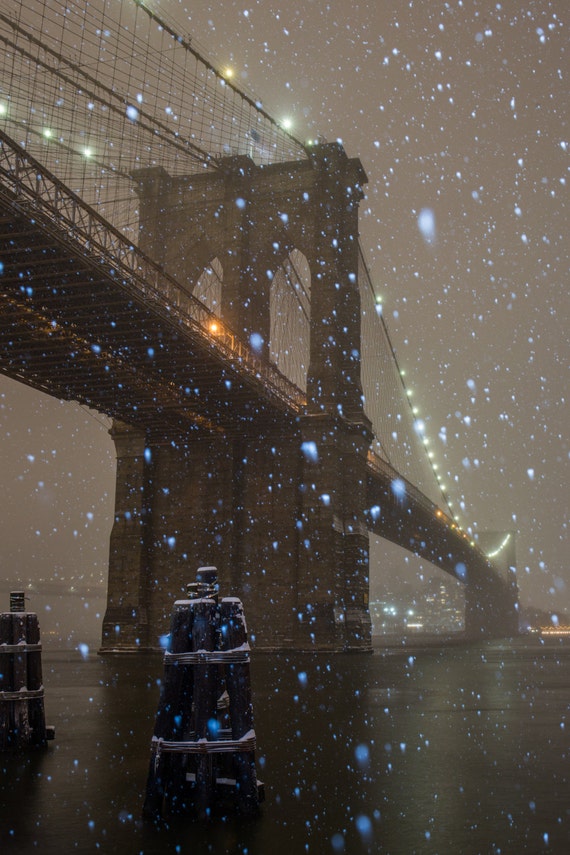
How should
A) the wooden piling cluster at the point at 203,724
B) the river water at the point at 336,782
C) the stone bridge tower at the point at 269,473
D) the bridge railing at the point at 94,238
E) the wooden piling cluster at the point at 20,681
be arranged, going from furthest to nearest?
the stone bridge tower at the point at 269,473
the bridge railing at the point at 94,238
the wooden piling cluster at the point at 20,681
the wooden piling cluster at the point at 203,724
the river water at the point at 336,782

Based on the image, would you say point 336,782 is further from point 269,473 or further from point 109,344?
point 269,473

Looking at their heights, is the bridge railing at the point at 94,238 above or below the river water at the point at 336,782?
above

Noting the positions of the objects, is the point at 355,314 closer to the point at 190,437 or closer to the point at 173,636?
the point at 190,437

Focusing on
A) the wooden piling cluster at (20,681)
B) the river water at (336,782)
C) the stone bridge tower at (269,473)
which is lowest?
the river water at (336,782)

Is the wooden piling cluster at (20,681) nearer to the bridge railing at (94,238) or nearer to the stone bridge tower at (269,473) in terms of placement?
the bridge railing at (94,238)

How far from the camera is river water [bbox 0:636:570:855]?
15.5 ft

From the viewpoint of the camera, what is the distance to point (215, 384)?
2964 cm

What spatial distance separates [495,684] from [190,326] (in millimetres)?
13505

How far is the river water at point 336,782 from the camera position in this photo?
15.5 ft

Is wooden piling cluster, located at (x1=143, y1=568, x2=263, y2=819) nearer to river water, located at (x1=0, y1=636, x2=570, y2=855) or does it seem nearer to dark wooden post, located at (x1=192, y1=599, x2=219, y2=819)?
dark wooden post, located at (x1=192, y1=599, x2=219, y2=819)

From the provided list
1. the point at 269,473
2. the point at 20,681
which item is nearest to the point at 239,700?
the point at 20,681

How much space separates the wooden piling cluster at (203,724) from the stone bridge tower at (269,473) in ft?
89.0

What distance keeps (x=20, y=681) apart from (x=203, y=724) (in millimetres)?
3024

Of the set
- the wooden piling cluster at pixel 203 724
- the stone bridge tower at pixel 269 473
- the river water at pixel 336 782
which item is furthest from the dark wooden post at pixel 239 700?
the stone bridge tower at pixel 269 473
